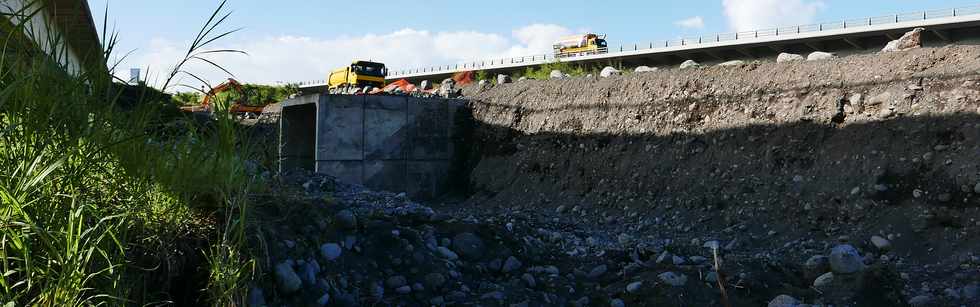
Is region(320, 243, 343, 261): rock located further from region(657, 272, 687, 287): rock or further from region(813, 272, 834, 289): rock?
region(813, 272, 834, 289): rock

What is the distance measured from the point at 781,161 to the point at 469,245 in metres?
4.21

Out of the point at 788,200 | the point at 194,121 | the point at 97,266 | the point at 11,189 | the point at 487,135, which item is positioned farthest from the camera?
the point at 487,135

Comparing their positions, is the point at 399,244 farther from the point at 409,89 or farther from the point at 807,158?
the point at 409,89

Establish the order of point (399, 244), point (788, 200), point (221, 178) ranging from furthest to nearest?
point (788, 200) < point (399, 244) < point (221, 178)

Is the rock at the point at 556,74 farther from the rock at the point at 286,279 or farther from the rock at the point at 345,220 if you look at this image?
the rock at the point at 286,279

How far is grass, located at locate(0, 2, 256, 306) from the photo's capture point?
2.39 metres

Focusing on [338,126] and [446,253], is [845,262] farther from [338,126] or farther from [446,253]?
[338,126]

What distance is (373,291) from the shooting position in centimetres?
379

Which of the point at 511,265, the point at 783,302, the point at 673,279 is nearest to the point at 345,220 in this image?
the point at 511,265

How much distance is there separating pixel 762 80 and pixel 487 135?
4.43m

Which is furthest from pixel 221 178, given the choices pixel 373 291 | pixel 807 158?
pixel 807 158

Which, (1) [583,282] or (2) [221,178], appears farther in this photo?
(1) [583,282]

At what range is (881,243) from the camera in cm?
586

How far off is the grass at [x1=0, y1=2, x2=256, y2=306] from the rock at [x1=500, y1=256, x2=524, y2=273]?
171cm
